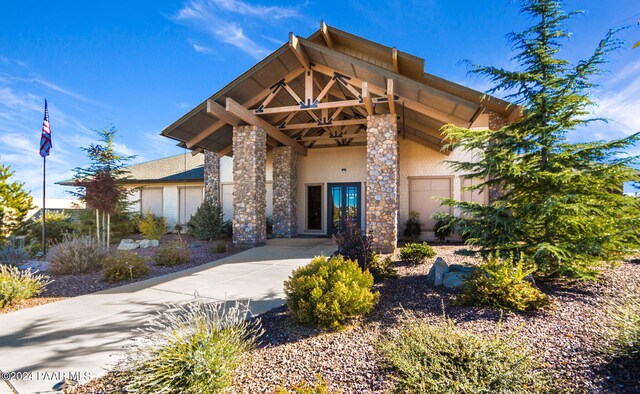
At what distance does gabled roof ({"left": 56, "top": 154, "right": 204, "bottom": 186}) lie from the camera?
54.4 ft

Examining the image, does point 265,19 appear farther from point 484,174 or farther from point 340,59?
point 484,174

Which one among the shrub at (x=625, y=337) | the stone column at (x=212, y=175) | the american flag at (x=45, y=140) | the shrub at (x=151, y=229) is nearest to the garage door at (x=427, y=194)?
the stone column at (x=212, y=175)

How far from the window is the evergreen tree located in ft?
47.3

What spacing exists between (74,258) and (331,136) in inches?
390

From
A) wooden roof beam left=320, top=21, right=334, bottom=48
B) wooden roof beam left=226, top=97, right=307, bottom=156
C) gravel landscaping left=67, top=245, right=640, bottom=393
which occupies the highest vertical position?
wooden roof beam left=320, top=21, right=334, bottom=48

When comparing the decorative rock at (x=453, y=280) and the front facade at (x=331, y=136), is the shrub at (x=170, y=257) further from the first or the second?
the decorative rock at (x=453, y=280)

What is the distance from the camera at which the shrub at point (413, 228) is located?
1229 cm

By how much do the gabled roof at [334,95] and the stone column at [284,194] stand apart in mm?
1499

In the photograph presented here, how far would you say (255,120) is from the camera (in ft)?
34.9

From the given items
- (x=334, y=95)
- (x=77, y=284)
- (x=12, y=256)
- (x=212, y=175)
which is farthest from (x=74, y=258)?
(x=334, y=95)

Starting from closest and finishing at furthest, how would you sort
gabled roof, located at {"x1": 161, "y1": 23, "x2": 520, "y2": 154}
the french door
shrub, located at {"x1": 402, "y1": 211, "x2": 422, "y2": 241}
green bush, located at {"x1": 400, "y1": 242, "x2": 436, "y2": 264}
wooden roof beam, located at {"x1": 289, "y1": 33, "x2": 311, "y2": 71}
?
green bush, located at {"x1": 400, "y1": 242, "x2": 436, "y2": 264}, gabled roof, located at {"x1": 161, "y1": 23, "x2": 520, "y2": 154}, wooden roof beam, located at {"x1": 289, "y1": 33, "x2": 311, "y2": 71}, shrub, located at {"x1": 402, "y1": 211, "x2": 422, "y2": 241}, the french door

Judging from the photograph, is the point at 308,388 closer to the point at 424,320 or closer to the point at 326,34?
the point at 424,320

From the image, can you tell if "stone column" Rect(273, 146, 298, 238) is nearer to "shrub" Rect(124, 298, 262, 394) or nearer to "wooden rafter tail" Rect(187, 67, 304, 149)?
"wooden rafter tail" Rect(187, 67, 304, 149)

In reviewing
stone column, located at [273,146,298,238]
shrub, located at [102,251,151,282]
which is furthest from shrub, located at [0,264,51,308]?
stone column, located at [273,146,298,238]
